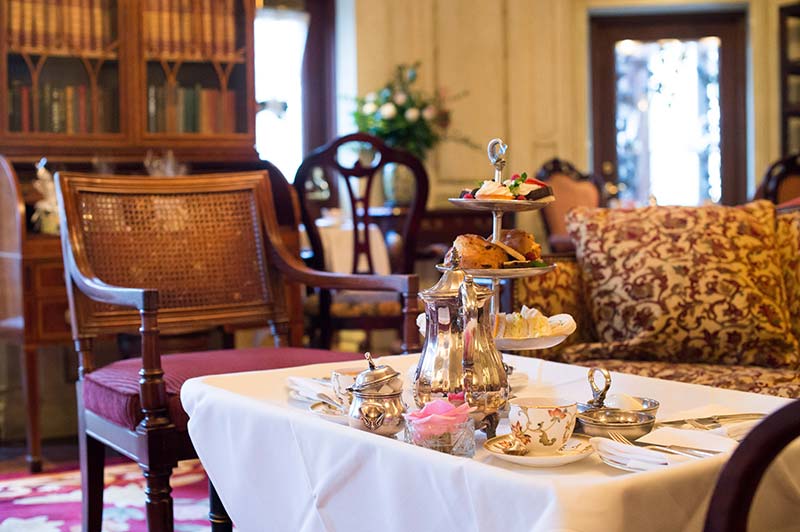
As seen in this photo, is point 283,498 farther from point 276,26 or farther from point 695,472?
point 276,26

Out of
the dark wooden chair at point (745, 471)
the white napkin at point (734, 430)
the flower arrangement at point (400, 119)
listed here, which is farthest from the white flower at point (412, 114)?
the dark wooden chair at point (745, 471)

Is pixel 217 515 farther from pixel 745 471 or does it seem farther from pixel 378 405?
pixel 745 471

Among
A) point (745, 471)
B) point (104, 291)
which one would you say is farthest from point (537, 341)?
point (104, 291)

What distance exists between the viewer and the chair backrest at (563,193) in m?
5.75

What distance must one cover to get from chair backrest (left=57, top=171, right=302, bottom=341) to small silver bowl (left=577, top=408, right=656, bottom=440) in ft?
4.55

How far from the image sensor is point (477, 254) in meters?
1.57

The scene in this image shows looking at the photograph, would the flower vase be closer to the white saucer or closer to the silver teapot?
the silver teapot

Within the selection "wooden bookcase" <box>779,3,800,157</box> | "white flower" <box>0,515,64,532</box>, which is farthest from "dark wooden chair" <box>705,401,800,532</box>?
"wooden bookcase" <box>779,3,800,157</box>

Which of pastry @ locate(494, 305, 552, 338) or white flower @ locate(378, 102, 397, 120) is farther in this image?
white flower @ locate(378, 102, 397, 120)

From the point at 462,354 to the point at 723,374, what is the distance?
113cm

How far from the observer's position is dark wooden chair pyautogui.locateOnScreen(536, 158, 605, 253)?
574cm

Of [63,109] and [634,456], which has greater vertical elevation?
[63,109]

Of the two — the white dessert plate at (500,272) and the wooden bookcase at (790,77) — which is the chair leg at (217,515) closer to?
the white dessert plate at (500,272)

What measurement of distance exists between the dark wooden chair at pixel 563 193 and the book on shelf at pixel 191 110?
80.7 inches
